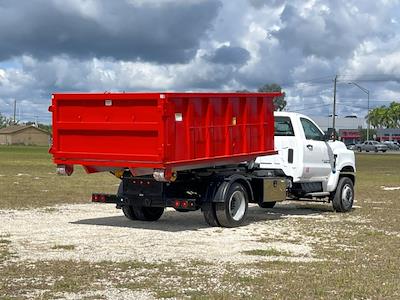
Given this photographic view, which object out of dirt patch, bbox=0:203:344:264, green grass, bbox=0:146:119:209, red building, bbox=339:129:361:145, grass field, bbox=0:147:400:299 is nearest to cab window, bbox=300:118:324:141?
dirt patch, bbox=0:203:344:264

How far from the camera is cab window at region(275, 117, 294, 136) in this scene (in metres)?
16.5

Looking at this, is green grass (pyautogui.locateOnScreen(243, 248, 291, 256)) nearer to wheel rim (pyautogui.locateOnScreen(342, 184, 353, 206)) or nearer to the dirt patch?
the dirt patch

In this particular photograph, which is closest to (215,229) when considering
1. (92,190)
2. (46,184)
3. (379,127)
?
(92,190)

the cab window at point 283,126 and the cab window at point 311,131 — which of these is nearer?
the cab window at point 283,126

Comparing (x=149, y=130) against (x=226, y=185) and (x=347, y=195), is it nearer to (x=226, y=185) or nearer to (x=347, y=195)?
(x=226, y=185)

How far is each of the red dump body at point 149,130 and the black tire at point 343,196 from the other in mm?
4058

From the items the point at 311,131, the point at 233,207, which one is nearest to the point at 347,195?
the point at 311,131

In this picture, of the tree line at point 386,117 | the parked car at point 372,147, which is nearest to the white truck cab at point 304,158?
the parked car at point 372,147

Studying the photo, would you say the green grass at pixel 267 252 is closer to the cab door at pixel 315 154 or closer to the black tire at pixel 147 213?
the black tire at pixel 147 213

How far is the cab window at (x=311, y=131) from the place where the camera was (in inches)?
661

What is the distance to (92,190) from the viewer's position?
2350 centimetres

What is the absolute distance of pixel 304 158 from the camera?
16.4m

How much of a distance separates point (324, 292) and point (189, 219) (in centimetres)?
769

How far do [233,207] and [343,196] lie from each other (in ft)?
14.5
